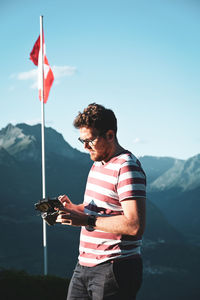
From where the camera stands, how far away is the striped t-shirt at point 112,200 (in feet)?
7.07

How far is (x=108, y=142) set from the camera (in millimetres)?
2367

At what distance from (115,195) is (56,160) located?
161384 millimetres

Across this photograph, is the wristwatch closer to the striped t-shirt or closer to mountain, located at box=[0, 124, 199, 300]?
the striped t-shirt

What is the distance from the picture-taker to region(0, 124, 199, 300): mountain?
108 meters

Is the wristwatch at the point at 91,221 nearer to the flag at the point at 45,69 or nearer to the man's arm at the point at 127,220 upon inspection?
the man's arm at the point at 127,220

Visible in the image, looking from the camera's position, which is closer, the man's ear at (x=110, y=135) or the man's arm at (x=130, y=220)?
the man's arm at (x=130, y=220)

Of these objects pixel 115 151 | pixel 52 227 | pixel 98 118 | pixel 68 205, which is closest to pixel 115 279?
pixel 68 205

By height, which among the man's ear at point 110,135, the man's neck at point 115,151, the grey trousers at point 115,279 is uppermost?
the man's ear at point 110,135

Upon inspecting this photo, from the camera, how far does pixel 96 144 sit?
2.37m


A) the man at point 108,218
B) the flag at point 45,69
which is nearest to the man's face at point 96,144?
the man at point 108,218

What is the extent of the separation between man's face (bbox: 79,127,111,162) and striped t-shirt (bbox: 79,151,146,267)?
66 millimetres

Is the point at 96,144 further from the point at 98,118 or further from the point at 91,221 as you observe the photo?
the point at 91,221

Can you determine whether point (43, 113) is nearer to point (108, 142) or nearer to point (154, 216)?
point (108, 142)

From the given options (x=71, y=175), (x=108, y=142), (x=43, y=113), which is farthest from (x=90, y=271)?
(x=71, y=175)
